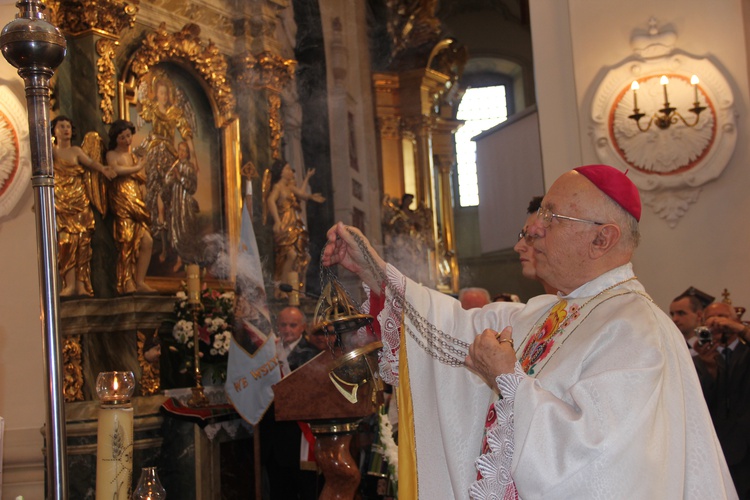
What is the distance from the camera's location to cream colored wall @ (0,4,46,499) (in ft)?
19.4

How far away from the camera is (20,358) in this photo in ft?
19.7

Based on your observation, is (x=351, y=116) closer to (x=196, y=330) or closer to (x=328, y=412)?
(x=196, y=330)

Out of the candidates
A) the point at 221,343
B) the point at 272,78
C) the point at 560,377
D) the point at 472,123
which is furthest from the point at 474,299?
the point at 560,377

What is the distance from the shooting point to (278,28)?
340 inches

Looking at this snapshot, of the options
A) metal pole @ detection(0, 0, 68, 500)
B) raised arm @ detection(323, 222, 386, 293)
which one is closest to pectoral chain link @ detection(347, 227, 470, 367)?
raised arm @ detection(323, 222, 386, 293)

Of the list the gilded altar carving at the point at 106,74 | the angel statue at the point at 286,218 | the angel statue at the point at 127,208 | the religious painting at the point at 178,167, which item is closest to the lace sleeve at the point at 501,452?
the angel statue at the point at 127,208

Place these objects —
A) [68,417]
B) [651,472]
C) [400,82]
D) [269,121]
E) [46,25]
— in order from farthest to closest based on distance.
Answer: [400,82] → [269,121] → [68,417] → [651,472] → [46,25]

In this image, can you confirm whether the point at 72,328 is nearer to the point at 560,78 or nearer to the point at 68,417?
the point at 68,417

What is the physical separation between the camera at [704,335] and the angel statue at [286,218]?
410cm

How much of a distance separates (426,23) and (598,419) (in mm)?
7541

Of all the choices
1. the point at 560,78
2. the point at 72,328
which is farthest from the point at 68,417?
the point at 560,78

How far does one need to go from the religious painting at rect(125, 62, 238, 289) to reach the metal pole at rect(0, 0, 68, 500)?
5387 millimetres

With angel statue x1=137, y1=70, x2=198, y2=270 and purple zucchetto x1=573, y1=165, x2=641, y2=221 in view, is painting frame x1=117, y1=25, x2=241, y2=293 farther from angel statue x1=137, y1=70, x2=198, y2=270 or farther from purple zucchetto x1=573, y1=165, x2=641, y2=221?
purple zucchetto x1=573, y1=165, x2=641, y2=221

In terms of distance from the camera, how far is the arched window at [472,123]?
8.88 metres
